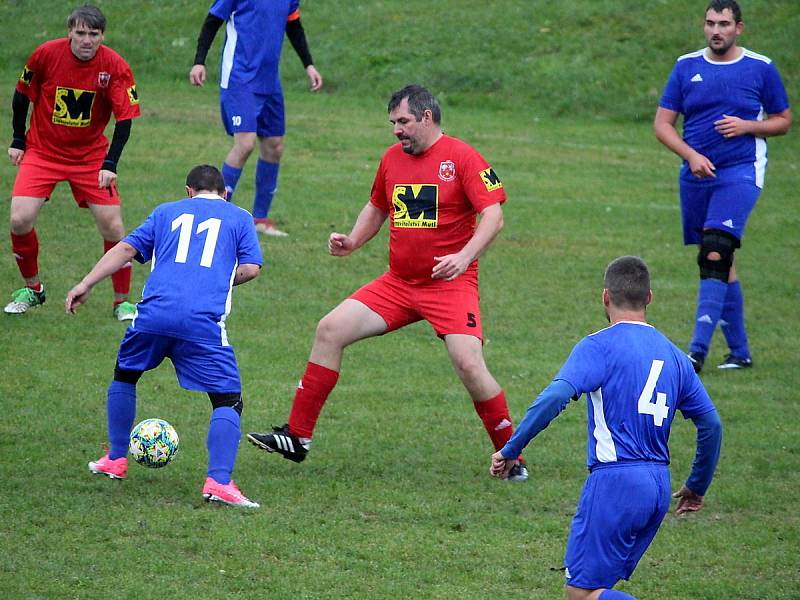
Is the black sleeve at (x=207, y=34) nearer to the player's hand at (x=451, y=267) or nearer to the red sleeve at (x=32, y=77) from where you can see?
the red sleeve at (x=32, y=77)

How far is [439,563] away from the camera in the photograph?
6262 millimetres

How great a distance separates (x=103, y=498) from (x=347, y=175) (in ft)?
31.6

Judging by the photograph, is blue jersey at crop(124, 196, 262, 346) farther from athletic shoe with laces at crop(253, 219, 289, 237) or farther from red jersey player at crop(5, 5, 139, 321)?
athletic shoe with laces at crop(253, 219, 289, 237)

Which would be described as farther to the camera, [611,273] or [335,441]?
[335,441]

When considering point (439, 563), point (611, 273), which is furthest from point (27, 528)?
point (611, 273)

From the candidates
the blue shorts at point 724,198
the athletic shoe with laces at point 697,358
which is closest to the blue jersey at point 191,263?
the athletic shoe with laces at point 697,358

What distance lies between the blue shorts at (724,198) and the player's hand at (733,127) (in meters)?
0.31

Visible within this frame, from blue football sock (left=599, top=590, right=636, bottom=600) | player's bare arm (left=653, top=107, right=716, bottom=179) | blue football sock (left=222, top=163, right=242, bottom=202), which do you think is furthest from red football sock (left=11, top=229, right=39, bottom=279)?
blue football sock (left=599, top=590, right=636, bottom=600)

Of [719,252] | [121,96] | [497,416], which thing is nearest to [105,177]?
[121,96]

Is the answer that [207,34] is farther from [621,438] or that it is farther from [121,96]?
[621,438]

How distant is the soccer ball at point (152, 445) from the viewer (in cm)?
684

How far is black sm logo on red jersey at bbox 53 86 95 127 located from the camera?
9.99 metres

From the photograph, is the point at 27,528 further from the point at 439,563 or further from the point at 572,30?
the point at 572,30

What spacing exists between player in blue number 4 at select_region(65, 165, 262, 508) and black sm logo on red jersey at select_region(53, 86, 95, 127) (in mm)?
3346
